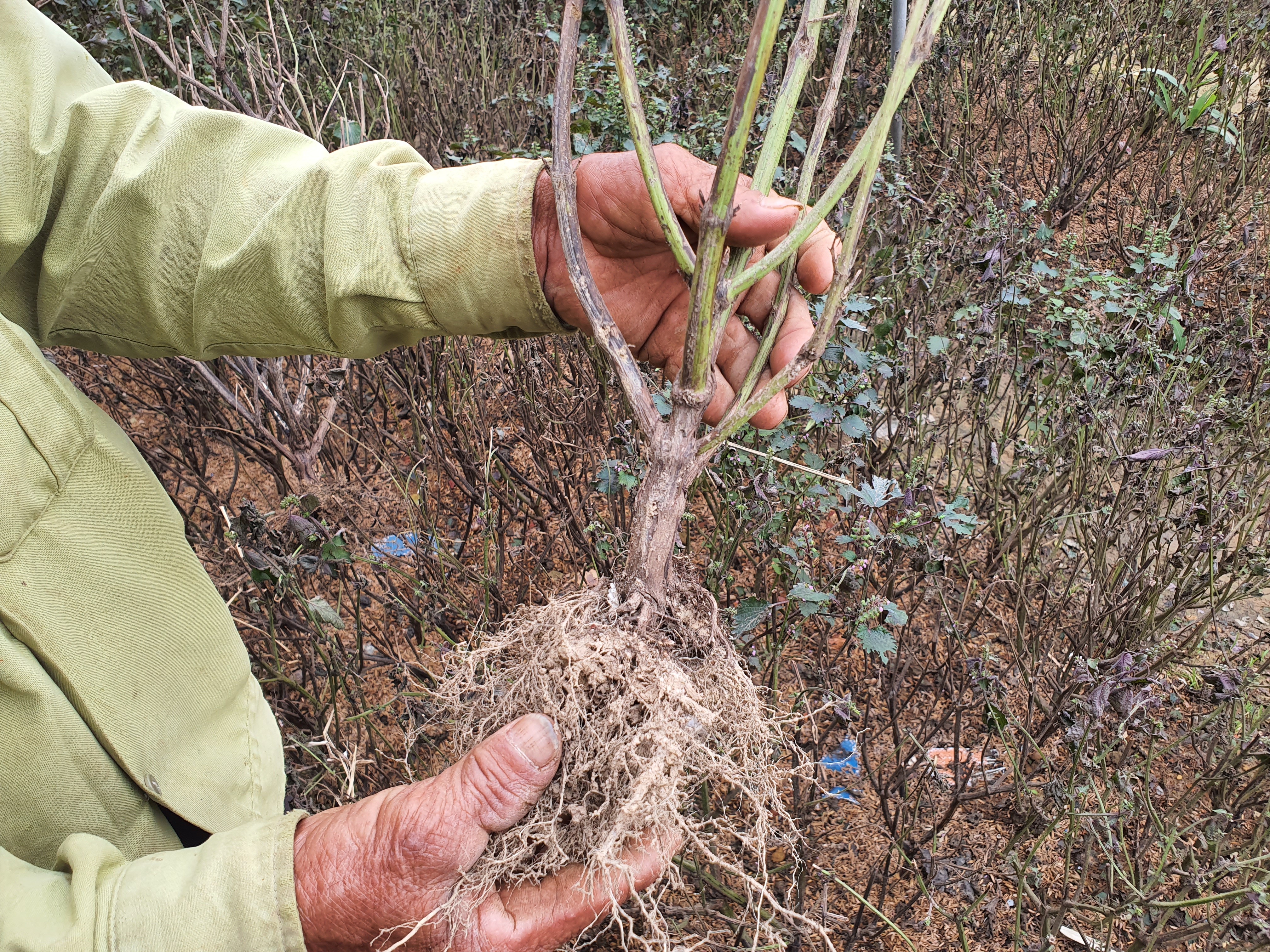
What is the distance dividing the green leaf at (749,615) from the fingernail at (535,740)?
1.53ft

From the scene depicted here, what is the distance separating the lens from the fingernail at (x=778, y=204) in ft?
3.80

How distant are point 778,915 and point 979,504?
3.72 feet

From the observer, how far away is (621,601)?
124cm

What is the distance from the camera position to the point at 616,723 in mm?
1135

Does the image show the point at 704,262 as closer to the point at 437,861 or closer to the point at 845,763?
the point at 437,861

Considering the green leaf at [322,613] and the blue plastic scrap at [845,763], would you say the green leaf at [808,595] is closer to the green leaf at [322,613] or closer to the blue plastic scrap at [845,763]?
the blue plastic scrap at [845,763]

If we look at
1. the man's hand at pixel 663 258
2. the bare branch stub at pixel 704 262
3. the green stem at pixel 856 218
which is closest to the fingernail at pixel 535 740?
the bare branch stub at pixel 704 262

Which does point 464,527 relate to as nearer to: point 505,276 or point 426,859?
point 505,276

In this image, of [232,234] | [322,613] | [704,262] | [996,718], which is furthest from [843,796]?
[232,234]

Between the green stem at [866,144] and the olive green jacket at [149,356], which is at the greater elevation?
the green stem at [866,144]

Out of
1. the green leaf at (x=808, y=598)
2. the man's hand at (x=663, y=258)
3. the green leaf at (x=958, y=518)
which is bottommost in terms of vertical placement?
the green leaf at (x=808, y=598)

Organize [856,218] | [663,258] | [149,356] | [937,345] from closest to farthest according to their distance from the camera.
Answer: [856,218] → [149,356] → [663,258] → [937,345]

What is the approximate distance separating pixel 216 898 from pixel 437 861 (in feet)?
0.79

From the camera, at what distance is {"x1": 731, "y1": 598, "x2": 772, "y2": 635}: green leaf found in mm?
1465
